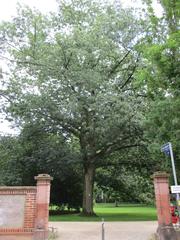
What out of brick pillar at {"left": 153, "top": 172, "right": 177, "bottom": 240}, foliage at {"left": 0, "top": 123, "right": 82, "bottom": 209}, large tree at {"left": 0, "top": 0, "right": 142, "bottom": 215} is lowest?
brick pillar at {"left": 153, "top": 172, "right": 177, "bottom": 240}

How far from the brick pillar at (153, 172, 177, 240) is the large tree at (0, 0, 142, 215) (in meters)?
7.42

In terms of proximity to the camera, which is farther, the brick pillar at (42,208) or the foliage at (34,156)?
the foliage at (34,156)

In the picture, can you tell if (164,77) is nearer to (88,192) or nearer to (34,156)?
(88,192)

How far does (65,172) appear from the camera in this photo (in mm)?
21047

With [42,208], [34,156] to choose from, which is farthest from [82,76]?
[42,208]

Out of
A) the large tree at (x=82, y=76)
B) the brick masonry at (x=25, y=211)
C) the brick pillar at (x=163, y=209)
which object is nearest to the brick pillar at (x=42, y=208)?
the brick masonry at (x=25, y=211)

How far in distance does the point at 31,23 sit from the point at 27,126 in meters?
7.55

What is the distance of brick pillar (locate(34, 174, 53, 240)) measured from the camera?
29.9 feet

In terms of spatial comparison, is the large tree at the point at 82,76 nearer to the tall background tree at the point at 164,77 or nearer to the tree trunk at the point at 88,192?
the tree trunk at the point at 88,192

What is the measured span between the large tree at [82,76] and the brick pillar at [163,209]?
742cm

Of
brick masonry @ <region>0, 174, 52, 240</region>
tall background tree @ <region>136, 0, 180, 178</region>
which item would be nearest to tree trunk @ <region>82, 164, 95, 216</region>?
tall background tree @ <region>136, 0, 180, 178</region>

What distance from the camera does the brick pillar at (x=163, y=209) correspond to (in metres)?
8.91

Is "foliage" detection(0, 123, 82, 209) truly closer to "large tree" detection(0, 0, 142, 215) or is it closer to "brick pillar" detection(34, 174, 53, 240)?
"large tree" detection(0, 0, 142, 215)

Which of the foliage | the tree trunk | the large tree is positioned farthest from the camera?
the tree trunk
